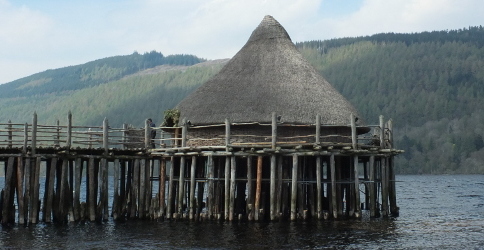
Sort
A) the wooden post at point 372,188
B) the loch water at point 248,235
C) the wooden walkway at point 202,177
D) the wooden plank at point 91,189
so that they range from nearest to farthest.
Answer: the loch water at point 248,235
the wooden walkway at point 202,177
the wooden post at point 372,188
the wooden plank at point 91,189

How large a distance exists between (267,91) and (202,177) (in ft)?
18.7

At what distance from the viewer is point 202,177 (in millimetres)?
41219

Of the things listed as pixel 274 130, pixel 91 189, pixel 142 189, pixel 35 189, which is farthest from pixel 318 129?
pixel 35 189

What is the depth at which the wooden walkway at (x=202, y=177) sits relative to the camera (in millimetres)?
36438

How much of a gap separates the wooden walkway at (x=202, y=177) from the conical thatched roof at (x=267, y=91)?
4.25 ft

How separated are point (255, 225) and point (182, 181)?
173 inches

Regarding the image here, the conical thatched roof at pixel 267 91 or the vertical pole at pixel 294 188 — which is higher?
the conical thatched roof at pixel 267 91

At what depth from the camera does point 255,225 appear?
3600cm

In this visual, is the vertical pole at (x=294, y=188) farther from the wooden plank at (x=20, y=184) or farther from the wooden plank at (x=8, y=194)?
the wooden plank at (x=8, y=194)

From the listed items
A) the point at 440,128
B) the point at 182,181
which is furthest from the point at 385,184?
the point at 440,128

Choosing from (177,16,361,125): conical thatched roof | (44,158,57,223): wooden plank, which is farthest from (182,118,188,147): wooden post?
(44,158,57,223): wooden plank

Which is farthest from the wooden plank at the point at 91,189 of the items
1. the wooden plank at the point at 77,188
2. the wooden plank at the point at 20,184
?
the wooden plank at the point at 20,184

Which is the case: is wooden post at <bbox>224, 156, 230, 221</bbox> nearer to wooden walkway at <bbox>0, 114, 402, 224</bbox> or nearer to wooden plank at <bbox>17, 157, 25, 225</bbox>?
wooden walkway at <bbox>0, 114, 402, 224</bbox>

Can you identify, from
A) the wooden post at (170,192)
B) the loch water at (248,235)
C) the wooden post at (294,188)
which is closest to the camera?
the loch water at (248,235)
